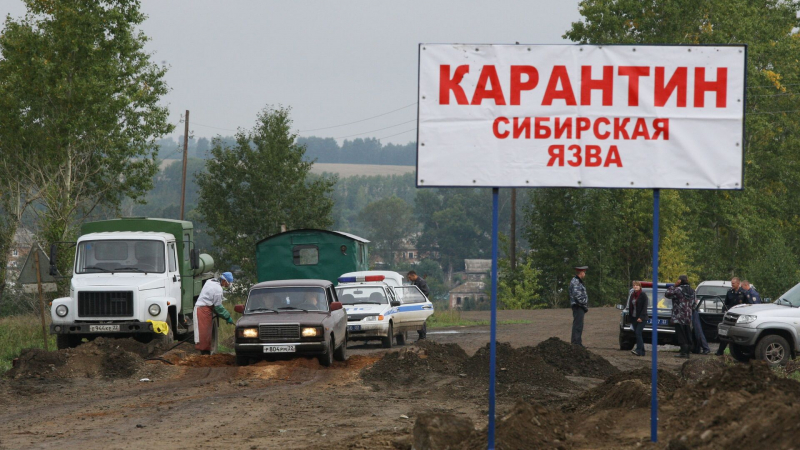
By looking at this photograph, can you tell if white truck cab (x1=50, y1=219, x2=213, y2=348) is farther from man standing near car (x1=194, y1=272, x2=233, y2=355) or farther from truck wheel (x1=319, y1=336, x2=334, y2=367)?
truck wheel (x1=319, y1=336, x2=334, y2=367)

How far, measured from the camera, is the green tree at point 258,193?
61375mm

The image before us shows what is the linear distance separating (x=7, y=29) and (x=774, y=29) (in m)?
42.9

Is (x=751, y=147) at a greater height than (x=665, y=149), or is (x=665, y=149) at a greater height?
(x=751, y=147)

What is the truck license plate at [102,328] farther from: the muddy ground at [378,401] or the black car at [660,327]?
the black car at [660,327]

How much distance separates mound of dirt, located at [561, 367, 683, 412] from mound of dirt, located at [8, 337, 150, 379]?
8.97 meters

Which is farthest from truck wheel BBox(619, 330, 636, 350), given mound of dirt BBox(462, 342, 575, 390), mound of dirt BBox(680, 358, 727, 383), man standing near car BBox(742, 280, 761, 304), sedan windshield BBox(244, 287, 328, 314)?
sedan windshield BBox(244, 287, 328, 314)

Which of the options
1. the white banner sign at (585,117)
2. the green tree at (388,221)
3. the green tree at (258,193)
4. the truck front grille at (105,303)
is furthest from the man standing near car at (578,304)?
the green tree at (388,221)

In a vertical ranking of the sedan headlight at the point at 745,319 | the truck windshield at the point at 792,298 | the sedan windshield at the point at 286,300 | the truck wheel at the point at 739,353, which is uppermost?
the truck windshield at the point at 792,298

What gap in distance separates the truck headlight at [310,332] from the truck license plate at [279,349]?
338 millimetres

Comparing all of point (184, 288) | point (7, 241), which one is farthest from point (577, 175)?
point (7, 241)

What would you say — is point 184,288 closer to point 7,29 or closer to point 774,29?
point 7,29

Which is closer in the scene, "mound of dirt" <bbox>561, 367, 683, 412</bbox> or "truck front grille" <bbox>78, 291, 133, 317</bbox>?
"mound of dirt" <bbox>561, 367, 683, 412</bbox>

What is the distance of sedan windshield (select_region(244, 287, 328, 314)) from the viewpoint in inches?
782

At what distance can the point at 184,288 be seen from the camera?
23.8 m
